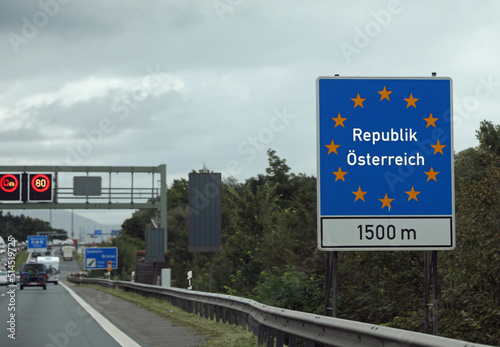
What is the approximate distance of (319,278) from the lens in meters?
31.0

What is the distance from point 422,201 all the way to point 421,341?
13.6 feet

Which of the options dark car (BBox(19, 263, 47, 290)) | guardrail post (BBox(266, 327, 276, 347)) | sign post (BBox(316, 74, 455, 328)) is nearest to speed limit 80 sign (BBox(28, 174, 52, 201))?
dark car (BBox(19, 263, 47, 290))

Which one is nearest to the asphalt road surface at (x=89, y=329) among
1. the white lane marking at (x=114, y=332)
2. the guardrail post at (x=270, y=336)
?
the white lane marking at (x=114, y=332)

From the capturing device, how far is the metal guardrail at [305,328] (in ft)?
20.7

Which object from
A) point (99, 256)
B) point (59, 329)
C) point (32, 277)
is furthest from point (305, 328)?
point (99, 256)

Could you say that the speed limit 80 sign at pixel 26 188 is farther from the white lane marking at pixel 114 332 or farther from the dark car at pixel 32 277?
the white lane marking at pixel 114 332

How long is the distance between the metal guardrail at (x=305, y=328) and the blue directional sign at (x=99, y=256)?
2041 inches

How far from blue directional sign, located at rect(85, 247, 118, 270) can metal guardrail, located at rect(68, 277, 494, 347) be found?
51.8 metres

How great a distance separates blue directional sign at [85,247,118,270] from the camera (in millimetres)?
71438

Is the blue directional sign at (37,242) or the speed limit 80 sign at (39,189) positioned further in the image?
the blue directional sign at (37,242)

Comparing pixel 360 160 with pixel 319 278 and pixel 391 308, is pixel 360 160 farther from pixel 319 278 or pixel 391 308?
pixel 319 278

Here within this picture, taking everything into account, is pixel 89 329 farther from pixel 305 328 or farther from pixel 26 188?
pixel 26 188

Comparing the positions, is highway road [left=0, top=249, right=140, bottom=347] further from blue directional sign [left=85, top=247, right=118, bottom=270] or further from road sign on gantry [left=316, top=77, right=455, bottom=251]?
blue directional sign [left=85, top=247, right=118, bottom=270]

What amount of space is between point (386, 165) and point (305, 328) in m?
2.29
